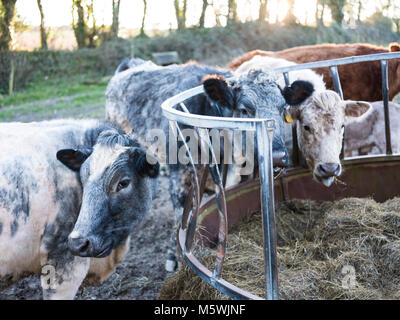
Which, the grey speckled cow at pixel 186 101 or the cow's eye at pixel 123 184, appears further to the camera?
the grey speckled cow at pixel 186 101

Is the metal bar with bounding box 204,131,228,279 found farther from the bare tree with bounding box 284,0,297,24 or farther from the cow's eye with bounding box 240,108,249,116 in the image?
the bare tree with bounding box 284,0,297,24

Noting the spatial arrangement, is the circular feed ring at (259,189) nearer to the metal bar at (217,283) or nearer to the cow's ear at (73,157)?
the metal bar at (217,283)

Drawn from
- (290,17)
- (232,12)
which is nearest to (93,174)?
(232,12)

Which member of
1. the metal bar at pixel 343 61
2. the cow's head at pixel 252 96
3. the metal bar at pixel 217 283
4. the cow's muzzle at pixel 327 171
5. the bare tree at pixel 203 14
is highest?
the bare tree at pixel 203 14

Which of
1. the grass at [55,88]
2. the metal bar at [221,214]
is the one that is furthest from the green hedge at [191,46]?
the metal bar at [221,214]

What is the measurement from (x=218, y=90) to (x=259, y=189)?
0.94m

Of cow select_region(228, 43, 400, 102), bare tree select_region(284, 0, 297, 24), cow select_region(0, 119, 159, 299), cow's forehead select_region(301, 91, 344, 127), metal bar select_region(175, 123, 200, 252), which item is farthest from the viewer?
bare tree select_region(284, 0, 297, 24)

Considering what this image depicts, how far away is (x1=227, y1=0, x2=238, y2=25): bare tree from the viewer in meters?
22.6

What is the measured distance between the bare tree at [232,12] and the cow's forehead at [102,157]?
69.4 ft

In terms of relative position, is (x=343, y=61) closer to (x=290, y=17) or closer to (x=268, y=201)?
(x=268, y=201)

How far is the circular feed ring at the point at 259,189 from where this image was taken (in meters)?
1.83

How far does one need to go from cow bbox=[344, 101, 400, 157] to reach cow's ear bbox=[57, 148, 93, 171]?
3739 mm

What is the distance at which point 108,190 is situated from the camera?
2674 millimetres

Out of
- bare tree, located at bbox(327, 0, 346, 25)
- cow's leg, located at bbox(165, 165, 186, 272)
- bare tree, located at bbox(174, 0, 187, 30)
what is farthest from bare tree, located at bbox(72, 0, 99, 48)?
cow's leg, located at bbox(165, 165, 186, 272)
